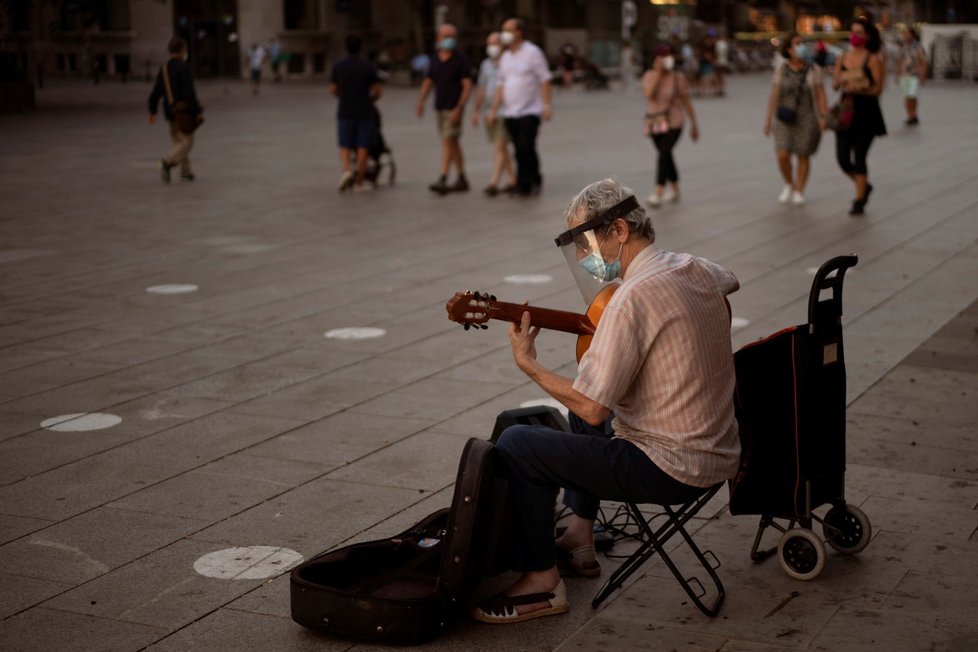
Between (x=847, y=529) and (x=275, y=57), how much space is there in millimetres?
45251

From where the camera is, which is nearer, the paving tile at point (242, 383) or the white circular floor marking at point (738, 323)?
the paving tile at point (242, 383)

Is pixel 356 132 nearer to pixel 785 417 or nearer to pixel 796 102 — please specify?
pixel 796 102

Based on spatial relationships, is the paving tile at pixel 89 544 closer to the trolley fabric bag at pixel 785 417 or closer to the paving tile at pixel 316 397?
the paving tile at pixel 316 397

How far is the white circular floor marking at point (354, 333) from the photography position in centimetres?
827

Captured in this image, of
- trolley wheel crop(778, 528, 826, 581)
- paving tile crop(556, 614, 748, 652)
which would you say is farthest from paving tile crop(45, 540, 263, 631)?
trolley wheel crop(778, 528, 826, 581)

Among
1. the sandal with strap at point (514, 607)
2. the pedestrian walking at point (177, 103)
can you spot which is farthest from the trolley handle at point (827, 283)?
the pedestrian walking at point (177, 103)

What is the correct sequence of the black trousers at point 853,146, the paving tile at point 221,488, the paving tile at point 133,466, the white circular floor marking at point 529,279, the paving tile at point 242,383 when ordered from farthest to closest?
the black trousers at point 853,146 < the white circular floor marking at point 529,279 < the paving tile at point 242,383 < the paving tile at point 133,466 < the paving tile at point 221,488

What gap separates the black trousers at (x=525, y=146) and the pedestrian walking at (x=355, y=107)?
1.66m

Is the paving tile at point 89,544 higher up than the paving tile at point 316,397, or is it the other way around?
the paving tile at point 316,397

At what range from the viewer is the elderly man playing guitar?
13.3 feet

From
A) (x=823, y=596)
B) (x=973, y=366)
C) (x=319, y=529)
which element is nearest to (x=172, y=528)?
(x=319, y=529)

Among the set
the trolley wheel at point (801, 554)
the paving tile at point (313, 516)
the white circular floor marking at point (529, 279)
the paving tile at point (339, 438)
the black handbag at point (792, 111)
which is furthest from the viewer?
the black handbag at point (792, 111)

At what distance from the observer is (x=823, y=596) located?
439cm

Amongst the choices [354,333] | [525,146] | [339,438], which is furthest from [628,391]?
[525,146]
